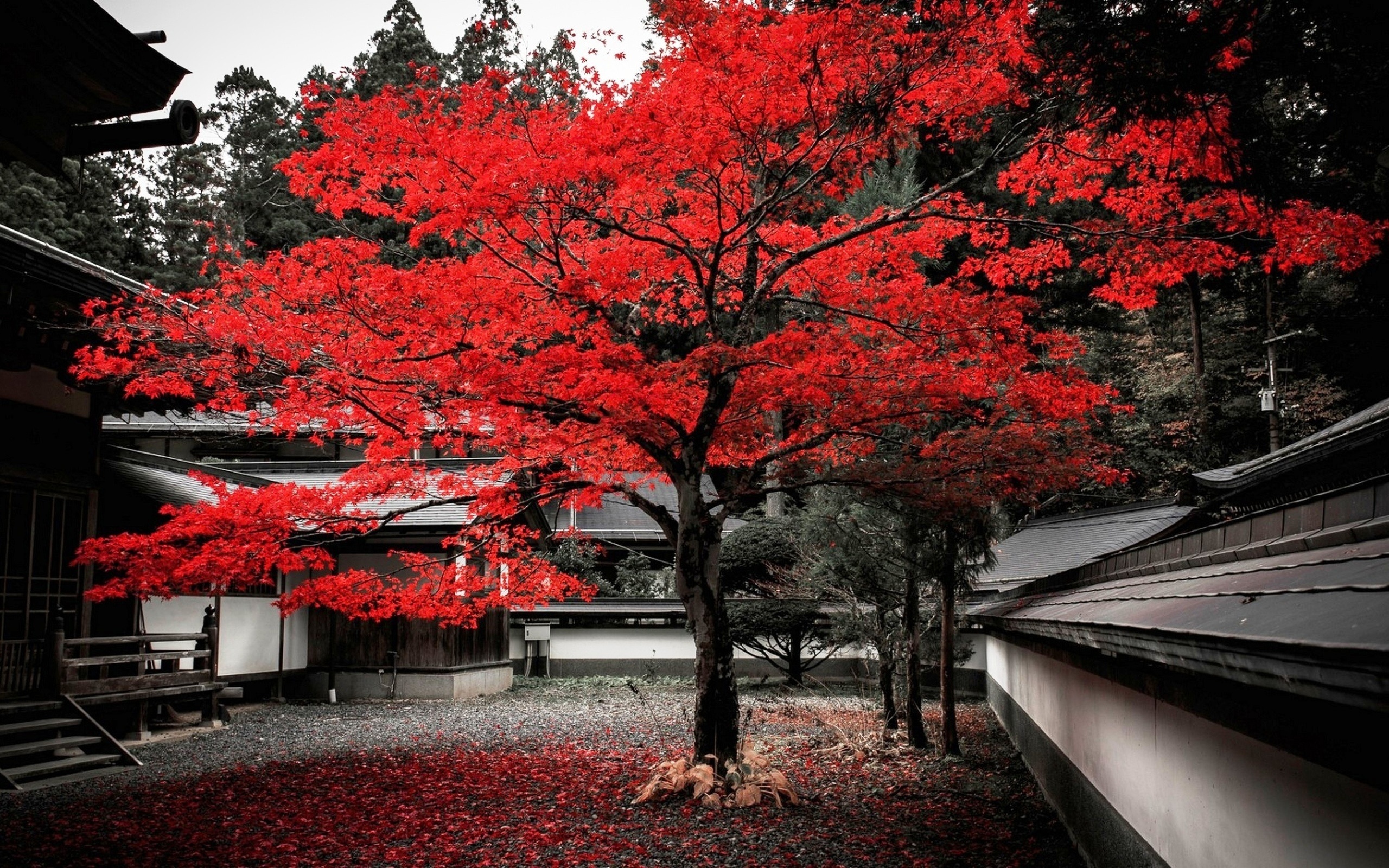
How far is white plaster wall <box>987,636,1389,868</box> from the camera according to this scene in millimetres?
2561

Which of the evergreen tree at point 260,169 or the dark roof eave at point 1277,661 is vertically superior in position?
the evergreen tree at point 260,169

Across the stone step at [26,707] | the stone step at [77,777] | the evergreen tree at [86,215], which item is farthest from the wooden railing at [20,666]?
the evergreen tree at [86,215]

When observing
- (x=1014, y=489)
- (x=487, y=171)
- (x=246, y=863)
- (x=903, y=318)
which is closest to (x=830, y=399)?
(x=903, y=318)

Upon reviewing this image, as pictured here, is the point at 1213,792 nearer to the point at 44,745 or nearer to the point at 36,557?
the point at 44,745

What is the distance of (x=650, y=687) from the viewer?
65.2 feet

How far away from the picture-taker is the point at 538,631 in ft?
72.8

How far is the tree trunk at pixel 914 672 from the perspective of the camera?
11414mm

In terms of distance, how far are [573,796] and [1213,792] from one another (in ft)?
21.9

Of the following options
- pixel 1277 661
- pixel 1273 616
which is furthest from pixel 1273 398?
pixel 1277 661

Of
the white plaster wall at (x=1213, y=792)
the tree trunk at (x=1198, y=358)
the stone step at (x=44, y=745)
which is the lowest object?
the stone step at (x=44, y=745)

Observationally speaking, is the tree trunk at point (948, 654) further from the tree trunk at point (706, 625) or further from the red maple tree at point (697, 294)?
the tree trunk at point (706, 625)

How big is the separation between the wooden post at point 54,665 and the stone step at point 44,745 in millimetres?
550

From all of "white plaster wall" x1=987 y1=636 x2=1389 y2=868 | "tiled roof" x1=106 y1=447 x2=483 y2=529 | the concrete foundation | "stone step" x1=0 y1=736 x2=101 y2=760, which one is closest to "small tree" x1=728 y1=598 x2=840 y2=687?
the concrete foundation

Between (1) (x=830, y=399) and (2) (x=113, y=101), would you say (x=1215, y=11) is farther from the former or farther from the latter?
(1) (x=830, y=399)
